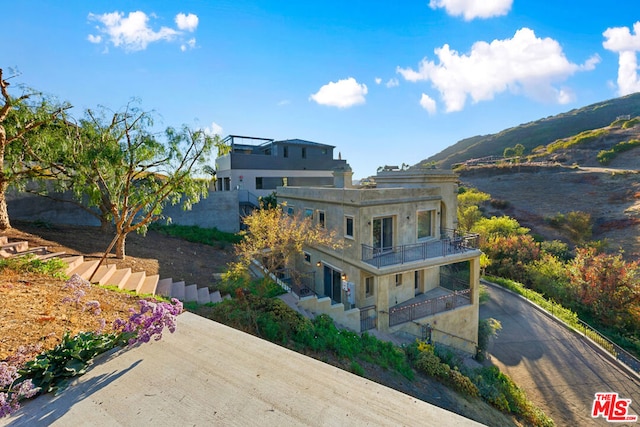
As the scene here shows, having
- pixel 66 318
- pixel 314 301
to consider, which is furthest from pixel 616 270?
pixel 66 318

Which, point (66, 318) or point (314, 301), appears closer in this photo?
point (66, 318)

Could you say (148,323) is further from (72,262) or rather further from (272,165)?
(272,165)

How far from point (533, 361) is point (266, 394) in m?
15.1

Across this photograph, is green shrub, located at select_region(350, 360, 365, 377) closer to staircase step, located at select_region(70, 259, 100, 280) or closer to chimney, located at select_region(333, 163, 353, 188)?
staircase step, located at select_region(70, 259, 100, 280)

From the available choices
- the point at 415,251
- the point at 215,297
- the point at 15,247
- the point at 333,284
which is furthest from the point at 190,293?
the point at 415,251

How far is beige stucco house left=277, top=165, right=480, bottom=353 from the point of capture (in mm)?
12344

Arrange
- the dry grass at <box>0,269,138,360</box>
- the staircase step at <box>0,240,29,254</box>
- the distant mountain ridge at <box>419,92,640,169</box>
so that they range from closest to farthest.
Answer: the dry grass at <box>0,269,138,360</box>
the staircase step at <box>0,240,29,254</box>
the distant mountain ridge at <box>419,92,640,169</box>

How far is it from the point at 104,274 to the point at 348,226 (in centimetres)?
920

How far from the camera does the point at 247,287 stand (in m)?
10.7

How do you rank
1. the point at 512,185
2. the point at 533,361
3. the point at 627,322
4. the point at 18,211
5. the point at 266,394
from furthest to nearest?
the point at 512,185 → the point at 627,322 → the point at 18,211 → the point at 533,361 → the point at 266,394

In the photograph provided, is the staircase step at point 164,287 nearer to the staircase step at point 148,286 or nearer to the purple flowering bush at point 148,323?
the staircase step at point 148,286

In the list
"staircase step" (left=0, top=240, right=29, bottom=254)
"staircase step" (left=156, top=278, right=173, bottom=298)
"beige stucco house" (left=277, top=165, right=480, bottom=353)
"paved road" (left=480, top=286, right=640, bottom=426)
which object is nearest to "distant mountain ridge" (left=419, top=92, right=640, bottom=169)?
"paved road" (left=480, top=286, right=640, bottom=426)

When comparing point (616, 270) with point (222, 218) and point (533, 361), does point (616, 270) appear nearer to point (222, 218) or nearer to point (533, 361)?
point (533, 361)

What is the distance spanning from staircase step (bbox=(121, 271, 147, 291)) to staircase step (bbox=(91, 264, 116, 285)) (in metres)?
0.54
